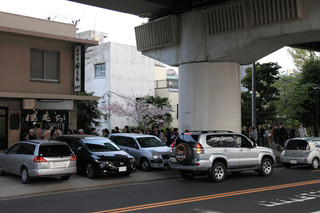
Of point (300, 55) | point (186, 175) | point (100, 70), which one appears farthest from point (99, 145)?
point (300, 55)

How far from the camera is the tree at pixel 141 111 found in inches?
1673

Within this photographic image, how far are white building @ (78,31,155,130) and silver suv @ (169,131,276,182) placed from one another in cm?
2780

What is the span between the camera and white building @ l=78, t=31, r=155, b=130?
42.6 metres

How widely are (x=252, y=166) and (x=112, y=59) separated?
30231 millimetres

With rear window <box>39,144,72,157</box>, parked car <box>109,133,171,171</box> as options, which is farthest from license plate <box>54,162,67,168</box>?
parked car <box>109,133,171,171</box>

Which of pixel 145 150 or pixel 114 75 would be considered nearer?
pixel 145 150

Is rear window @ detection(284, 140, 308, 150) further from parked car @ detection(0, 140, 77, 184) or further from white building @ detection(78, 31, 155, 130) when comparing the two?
white building @ detection(78, 31, 155, 130)

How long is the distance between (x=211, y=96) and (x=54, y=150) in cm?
819

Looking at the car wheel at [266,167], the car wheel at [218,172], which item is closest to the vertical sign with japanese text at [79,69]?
the car wheel at [218,172]

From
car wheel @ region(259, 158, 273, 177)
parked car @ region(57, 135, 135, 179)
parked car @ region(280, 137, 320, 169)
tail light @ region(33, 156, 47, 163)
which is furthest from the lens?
parked car @ region(280, 137, 320, 169)

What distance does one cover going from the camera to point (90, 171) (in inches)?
568

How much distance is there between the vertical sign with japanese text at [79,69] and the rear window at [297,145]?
11.3 metres

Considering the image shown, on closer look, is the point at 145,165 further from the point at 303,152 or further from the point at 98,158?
the point at 303,152

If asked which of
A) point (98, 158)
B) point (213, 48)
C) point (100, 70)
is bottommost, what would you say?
point (98, 158)
